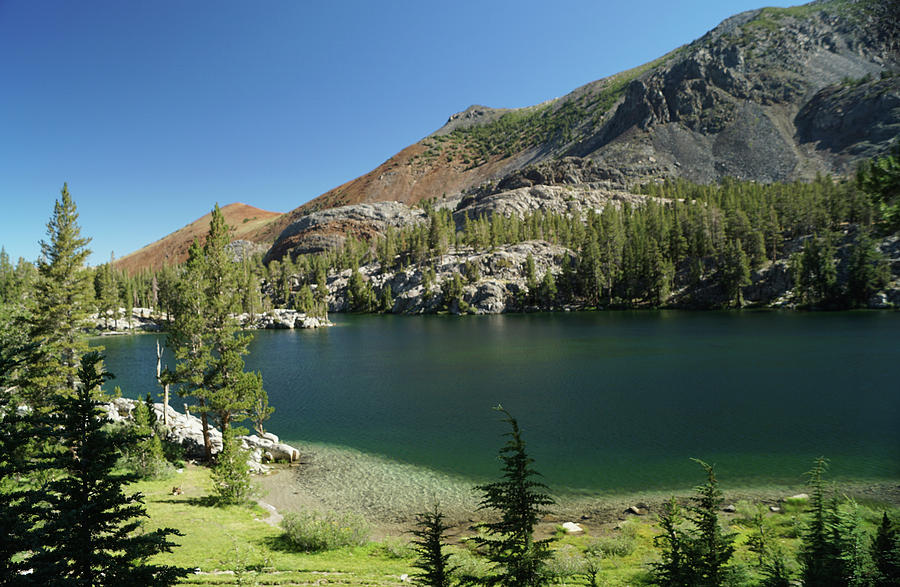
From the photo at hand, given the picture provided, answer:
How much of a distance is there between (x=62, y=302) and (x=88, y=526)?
33647mm

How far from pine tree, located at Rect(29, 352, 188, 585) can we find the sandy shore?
57.1ft

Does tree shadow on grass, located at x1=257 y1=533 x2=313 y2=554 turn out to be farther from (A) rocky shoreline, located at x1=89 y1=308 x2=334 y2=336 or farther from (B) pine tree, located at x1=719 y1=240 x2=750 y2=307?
(B) pine tree, located at x1=719 y1=240 x2=750 y2=307

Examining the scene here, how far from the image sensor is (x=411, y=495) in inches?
1061

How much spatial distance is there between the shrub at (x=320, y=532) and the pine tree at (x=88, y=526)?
45.0 ft

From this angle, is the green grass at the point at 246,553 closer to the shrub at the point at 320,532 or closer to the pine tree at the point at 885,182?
the shrub at the point at 320,532

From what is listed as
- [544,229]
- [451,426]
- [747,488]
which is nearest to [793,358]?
[747,488]

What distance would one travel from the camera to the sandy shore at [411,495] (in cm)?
2345

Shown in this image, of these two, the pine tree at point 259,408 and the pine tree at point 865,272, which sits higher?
the pine tree at point 865,272

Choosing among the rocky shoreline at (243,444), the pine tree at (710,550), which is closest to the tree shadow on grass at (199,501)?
the rocky shoreline at (243,444)

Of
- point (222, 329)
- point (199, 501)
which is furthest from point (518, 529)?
point (222, 329)

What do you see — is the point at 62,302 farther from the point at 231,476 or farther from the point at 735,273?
the point at 735,273

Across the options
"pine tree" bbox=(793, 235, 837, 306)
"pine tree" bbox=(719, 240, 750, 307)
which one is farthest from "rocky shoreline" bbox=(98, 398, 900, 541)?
"pine tree" bbox=(719, 240, 750, 307)

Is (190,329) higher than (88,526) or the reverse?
higher

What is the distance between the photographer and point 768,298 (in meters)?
119
